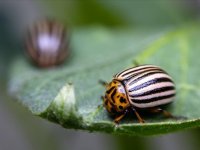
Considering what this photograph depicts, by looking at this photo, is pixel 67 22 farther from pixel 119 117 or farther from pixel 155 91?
pixel 119 117

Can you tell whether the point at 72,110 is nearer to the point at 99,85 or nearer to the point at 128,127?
the point at 128,127

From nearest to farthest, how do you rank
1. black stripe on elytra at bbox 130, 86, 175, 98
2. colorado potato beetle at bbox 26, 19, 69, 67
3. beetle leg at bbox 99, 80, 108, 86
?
black stripe on elytra at bbox 130, 86, 175, 98
beetle leg at bbox 99, 80, 108, 86
colorado potato beetle at bbox 26, 19, 69, 67

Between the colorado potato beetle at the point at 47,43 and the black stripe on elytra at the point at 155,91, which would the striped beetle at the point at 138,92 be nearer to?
the black stripe on elytra at the point at 155,91

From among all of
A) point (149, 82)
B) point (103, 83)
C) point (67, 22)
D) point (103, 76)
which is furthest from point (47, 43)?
point (149, 82)

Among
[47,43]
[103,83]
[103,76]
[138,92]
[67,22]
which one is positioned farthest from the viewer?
[67,22]

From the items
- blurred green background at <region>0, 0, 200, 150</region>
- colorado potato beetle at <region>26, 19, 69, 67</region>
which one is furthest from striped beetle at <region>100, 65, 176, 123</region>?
colorado potato beetle at <region>26, 19, 69, 67</region>

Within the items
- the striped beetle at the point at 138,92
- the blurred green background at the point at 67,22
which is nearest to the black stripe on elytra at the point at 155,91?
the striped beetle at the point at 138,92

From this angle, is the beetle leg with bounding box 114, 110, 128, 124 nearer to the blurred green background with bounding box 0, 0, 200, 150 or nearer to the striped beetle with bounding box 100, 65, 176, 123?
the striped beetle with bounding box 100, 65, 176, 123

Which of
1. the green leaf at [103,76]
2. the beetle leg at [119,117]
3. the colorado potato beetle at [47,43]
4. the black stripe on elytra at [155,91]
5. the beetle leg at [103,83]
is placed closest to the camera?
the green leaf at [103,76]
